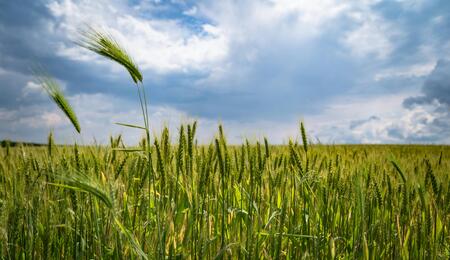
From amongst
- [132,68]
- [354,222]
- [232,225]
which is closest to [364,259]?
[354,222]

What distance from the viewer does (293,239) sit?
2354mm

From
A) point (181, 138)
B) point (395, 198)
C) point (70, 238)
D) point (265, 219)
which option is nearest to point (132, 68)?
point (181, 138)

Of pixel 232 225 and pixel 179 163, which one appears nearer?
pixel 179 163

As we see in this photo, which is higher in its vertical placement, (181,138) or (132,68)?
(132,68)

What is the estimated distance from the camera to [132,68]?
5.52 feet

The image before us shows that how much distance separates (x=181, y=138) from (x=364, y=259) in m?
1.21

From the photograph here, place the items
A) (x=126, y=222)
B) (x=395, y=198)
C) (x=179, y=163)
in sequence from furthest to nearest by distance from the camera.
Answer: (x=395, y=198), (x=126, y=222), (x=179, y=163)

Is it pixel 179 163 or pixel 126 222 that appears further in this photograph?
pixel 126 222

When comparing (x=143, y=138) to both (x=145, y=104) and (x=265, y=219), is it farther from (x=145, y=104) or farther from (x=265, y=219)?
(x=145, y=104)

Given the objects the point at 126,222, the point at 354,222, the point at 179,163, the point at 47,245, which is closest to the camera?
the point at 179,163

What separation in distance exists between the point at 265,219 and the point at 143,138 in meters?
1.04

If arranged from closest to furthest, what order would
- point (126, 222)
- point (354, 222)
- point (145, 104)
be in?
point (145, 104) < point (126, 222) < point (354, 222)

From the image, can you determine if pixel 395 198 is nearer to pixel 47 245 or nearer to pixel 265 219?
pixel 265 219

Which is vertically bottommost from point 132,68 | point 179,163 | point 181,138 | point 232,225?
point 232,225
